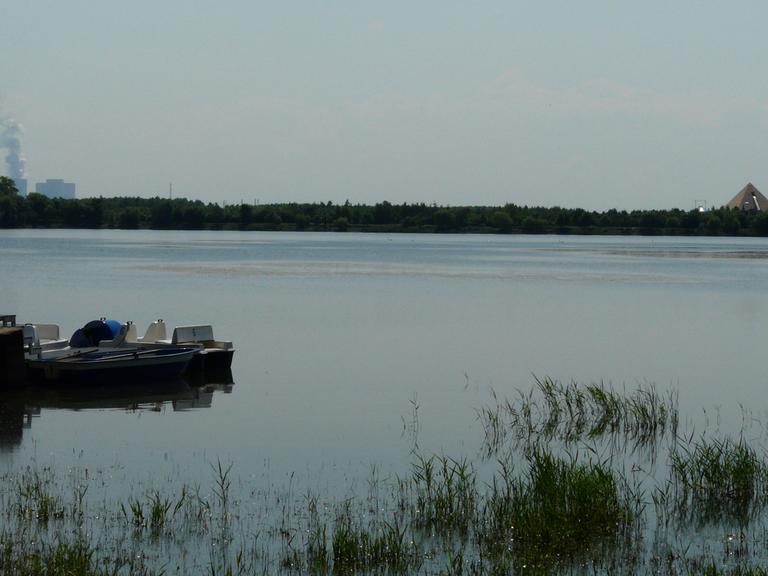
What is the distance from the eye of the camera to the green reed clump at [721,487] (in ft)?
43.5

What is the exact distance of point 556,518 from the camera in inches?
468

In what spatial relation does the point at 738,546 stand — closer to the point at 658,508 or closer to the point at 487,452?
the point at 658,508

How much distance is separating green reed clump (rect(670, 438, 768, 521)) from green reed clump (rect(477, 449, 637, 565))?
2.78 ft

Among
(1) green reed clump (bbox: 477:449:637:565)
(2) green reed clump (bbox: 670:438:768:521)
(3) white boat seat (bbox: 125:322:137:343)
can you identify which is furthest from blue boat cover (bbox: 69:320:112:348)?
(2) green reed clump (bbox: 670:438:768:521)

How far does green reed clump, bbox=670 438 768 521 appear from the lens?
13270 millimetres

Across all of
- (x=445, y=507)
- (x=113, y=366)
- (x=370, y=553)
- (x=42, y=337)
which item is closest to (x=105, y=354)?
(x=113, y=366)

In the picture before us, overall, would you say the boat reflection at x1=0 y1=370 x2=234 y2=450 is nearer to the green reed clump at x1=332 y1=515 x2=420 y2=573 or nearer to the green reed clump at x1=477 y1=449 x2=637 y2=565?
the green reed clump at x1=332 y1=515 x2=420 y2=573

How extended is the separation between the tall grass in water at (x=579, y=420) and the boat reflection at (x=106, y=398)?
5.87 m

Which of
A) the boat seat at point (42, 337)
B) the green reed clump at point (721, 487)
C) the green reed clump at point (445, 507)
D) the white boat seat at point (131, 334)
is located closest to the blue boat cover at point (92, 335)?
the boat seat at point (42, 337)

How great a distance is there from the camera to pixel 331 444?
17547 mm

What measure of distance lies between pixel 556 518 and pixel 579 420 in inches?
304

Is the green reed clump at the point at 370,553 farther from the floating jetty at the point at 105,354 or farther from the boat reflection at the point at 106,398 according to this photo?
the floating jetty at the point at 105,354

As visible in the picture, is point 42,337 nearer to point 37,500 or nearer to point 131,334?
point 131,334

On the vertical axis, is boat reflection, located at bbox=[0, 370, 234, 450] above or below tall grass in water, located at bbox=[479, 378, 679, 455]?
below
